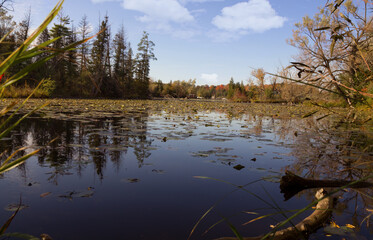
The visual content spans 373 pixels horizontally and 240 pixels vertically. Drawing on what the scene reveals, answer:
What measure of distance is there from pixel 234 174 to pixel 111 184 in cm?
147

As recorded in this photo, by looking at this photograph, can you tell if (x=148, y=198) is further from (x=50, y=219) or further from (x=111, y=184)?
(x=50, y=219)

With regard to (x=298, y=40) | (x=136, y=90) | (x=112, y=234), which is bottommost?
(x=112, y=234)

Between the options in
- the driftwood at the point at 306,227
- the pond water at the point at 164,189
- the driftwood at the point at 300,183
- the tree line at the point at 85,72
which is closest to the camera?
the driftwood at the point at 306,227

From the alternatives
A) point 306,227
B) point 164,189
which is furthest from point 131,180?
point 306,227

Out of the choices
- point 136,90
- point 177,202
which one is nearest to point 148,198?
point 177,202

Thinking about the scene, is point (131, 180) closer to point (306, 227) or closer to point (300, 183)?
point (306, 227)

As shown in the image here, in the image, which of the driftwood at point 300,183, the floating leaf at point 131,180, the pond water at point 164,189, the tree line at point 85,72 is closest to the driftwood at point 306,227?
the pond water at point 164,189

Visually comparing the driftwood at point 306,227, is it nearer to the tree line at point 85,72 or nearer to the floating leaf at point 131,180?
the floating leaf at point 131,180

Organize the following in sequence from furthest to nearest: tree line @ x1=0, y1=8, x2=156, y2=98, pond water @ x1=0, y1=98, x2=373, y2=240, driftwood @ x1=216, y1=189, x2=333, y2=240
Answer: tree line @ x1=0, y1=8, x2=156, y2=98 → pond water @ x1=0, y1=98, x2=373, y2=240 → driftwood @ x1=216, y1=189, x2=333, y2=240

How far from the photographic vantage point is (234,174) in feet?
9.12

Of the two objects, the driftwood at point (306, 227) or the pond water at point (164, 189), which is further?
the pond water at point (164, 189)

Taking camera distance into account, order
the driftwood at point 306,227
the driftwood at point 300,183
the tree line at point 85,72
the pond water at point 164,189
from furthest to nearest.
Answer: the tree line at point 85,72 → the driftwood at point 300,183 → the pond water at point 164,189 → the driftwood at point 306,227

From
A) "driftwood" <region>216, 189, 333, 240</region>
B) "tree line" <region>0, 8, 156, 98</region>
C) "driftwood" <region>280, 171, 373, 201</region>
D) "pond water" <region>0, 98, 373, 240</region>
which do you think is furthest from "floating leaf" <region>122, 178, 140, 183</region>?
"tree line" <region>0, 8, 156, 98</region>

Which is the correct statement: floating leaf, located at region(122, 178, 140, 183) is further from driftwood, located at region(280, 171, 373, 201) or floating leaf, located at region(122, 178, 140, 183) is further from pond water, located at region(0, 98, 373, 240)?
driftwood, located at region(280, 171, 373, 201)
